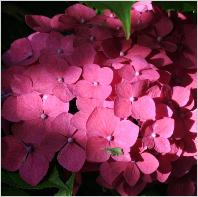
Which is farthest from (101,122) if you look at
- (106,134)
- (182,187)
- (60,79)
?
(182,187)

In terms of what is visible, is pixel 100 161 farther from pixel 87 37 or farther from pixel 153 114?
pixel 87 37

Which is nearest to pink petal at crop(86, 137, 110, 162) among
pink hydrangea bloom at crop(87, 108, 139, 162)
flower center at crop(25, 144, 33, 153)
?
pink hydrangea bloom at crop(87, 108, 139, 162)

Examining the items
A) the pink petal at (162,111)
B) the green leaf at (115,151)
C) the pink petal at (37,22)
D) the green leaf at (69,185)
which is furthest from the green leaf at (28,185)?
the pink petal at (37,22)

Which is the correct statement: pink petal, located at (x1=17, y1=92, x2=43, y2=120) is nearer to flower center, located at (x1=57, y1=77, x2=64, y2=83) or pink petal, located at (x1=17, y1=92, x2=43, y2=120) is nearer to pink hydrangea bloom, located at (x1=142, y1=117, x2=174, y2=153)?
flower center, located at (x1=57, y1=77, x2=64, y2=83)

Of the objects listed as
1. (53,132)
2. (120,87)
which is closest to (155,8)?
(120,87)

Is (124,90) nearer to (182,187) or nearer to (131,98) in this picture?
(131,98)
